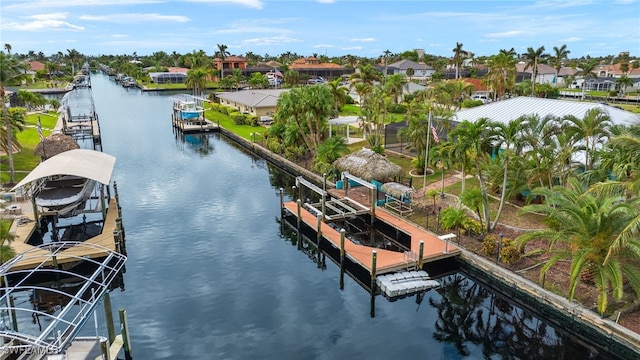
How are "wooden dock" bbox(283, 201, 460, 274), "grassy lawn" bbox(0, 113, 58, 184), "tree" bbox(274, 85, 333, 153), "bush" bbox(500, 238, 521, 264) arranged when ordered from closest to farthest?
"bush" bbox(500, 238, 521, 264) < "wooden dock" bbox(283, 201, 460, 274) < "grassy lawn" bbox(0, 113, 58, 184) < "tree" bbox(274, 85, 333, 153)

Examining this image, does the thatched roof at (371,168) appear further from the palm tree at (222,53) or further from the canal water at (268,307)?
the palm tree at (222,53)

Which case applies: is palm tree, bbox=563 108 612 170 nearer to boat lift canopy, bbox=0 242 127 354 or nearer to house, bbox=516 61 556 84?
boat lift canopy, bbox=0 242 127 354

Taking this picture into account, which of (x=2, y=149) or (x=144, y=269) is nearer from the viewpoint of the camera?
(x=144, y=269)

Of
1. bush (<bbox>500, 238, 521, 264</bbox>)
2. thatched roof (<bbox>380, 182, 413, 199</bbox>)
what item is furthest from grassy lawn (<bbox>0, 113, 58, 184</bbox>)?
bush (<bbox>500, 238, 521, 264</bbox>)

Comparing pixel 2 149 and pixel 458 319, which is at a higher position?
pixel 2 149

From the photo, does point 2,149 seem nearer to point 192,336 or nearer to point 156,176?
point 156,176

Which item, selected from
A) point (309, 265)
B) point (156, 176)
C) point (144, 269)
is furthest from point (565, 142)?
point (156, 176)
